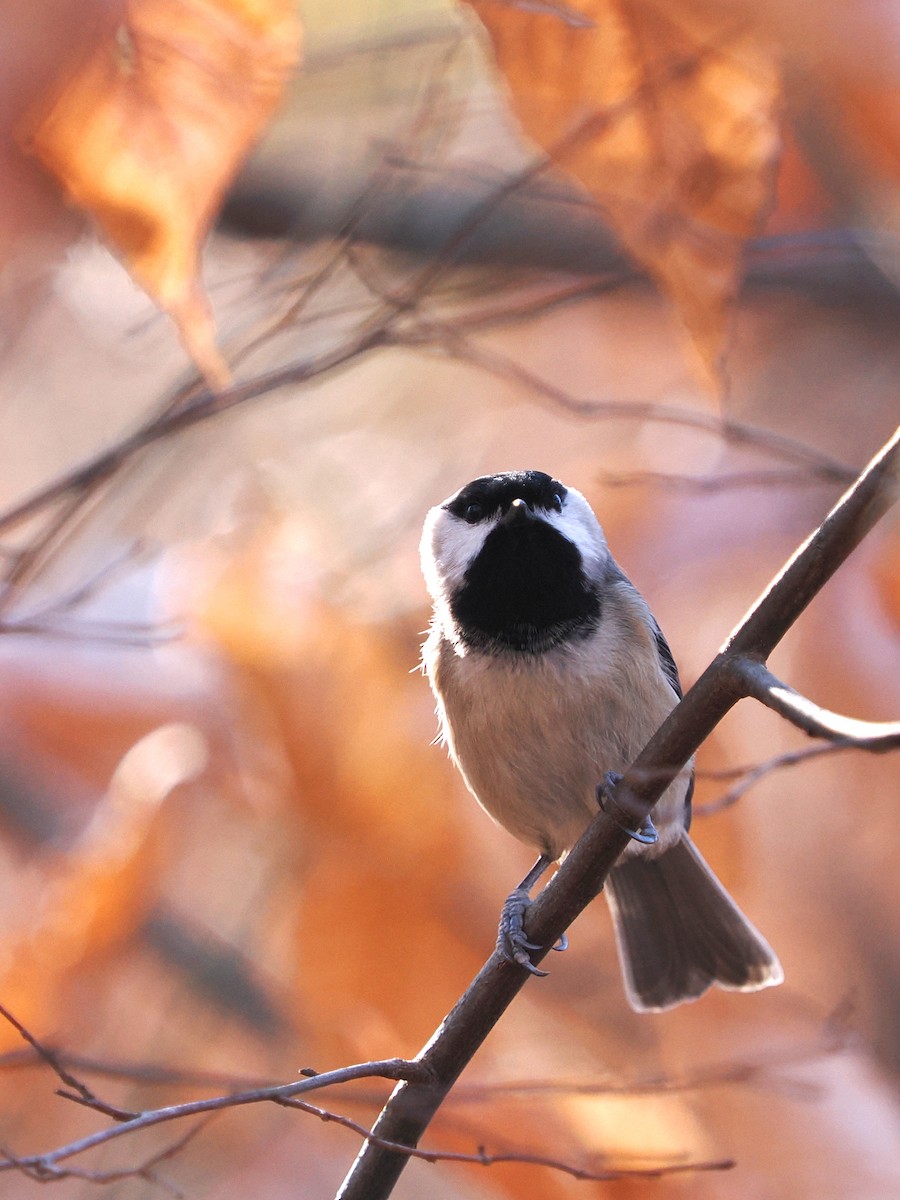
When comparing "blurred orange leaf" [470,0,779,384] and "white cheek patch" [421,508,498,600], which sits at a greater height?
"blurred orange leaf" [470,0,779,384]

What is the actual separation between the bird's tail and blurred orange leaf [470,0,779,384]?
1559mm

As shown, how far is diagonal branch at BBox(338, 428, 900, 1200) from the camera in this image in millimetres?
1472

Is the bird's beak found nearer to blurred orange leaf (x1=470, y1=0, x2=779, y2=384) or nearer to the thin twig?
blurred orange leaf (x1=470, y1=0, x2=779, y2=384)

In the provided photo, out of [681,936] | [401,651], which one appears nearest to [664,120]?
[401,651]

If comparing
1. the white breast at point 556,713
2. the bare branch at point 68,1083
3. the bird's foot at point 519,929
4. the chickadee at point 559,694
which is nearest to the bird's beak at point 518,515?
the chickadee at point 559,694

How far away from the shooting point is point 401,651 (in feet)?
10.5

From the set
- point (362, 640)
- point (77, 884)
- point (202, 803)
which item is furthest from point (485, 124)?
point (77, 884)

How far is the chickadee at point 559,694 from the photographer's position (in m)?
2.46

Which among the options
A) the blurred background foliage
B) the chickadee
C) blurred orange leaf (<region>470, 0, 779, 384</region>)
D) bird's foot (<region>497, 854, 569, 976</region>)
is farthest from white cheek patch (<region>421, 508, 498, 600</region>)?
blurred orange leaf (<region>470, 0, 779, 384</region>)

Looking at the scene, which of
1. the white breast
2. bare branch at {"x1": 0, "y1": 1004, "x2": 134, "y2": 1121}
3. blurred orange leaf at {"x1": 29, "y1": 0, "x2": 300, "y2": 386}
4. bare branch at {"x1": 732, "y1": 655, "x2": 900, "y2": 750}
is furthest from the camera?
the white breast

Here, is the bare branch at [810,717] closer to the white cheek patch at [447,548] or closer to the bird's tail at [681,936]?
the white cheek patch at [447,548]

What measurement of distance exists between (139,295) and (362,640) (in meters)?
1.24

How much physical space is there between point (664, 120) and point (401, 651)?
1634 millimetres

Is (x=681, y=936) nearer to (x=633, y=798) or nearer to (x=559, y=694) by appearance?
(x=559, y=694)
